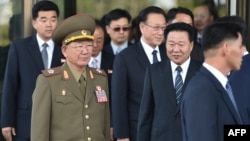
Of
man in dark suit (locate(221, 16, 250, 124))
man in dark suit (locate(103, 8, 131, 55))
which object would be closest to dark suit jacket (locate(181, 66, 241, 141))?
man in dark suit (locate(221, 16, 250, 124))

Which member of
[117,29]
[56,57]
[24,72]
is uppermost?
[117,29]

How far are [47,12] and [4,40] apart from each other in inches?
45.8

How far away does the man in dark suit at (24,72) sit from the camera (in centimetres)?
595

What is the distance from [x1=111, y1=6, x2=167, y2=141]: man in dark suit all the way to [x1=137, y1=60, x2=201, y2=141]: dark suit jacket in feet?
1.66

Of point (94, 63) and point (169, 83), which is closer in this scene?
point (169, 83)

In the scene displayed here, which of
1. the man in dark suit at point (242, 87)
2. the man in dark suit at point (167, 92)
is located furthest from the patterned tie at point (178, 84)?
the man in dark suit at point (242, 87)

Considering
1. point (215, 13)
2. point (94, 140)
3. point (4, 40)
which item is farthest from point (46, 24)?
point (215, 13)

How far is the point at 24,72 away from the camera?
598 centimetres

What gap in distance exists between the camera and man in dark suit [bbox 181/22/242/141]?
11.9 ft

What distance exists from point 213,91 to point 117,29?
10.7ft

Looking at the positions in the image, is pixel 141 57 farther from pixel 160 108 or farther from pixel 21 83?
pixel 21 83

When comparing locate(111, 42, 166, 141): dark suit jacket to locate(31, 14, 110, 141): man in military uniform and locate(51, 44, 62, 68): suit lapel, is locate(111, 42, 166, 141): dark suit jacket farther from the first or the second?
locate(31, 14, 110, 141): man in military uniform

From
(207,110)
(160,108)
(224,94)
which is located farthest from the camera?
(160,108)

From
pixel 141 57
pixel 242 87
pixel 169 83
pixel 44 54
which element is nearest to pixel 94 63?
pixel 44 54
